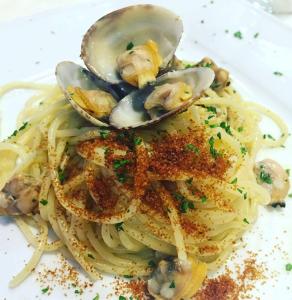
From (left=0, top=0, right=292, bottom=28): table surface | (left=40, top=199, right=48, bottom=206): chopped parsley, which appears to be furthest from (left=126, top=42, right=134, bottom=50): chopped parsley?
(left=0, top=0, right=292, bottom=28): table surface

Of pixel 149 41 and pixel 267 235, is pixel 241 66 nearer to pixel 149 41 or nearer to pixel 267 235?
pixel 149 41

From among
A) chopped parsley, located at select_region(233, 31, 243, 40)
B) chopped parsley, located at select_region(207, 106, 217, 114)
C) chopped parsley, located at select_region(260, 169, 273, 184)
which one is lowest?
chopped parsley, located at select_region(260, 169, 273, 184)

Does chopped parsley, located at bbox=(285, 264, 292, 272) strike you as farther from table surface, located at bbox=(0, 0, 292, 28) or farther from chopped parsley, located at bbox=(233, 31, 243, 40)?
table surface, located at bbox=(0, 0, 292, 28)

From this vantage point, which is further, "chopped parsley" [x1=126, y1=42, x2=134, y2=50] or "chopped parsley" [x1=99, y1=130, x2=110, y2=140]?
"chopped parsley" [x1=126, y1=42, x2=134, y2=50]

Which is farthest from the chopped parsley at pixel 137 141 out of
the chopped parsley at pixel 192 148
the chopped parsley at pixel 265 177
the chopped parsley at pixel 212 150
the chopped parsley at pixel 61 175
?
the chopped parsley at pixel 265 177

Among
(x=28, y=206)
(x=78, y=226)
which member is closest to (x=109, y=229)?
(x=78, y=226)
